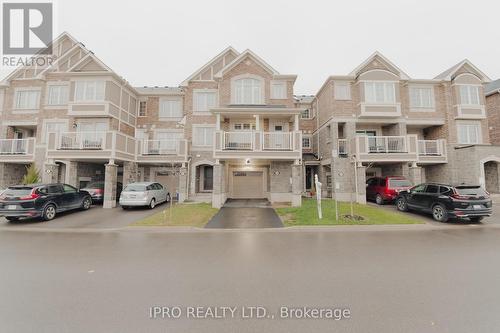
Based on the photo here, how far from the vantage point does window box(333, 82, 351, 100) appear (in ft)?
59.7

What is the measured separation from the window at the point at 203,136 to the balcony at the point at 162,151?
57.7 inches

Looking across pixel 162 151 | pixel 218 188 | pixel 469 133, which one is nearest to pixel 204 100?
pixel 162 151

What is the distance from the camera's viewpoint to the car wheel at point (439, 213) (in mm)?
10555

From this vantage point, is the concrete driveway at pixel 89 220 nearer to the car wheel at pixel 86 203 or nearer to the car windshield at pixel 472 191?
Result: the car wheel at pixel 86 203

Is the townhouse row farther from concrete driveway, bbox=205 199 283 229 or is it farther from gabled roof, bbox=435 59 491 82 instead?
concrete driveway, bbox=205 199 283 229

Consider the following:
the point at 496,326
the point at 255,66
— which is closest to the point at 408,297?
the point at 496,326

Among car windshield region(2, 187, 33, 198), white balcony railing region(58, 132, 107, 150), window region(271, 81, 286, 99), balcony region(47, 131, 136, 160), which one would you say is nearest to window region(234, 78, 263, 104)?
window region(271, 81, 286, 99)

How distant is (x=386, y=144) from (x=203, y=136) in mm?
14045

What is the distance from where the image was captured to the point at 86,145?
1537 cm

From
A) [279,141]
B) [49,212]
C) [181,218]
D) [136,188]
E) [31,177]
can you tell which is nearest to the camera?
[181,218]

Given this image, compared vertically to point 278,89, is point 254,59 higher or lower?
higher

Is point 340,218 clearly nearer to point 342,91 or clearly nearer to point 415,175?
point 415,175

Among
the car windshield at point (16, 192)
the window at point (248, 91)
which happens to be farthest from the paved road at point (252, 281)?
the window at point (248, 91)

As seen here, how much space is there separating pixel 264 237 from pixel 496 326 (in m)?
6.01
